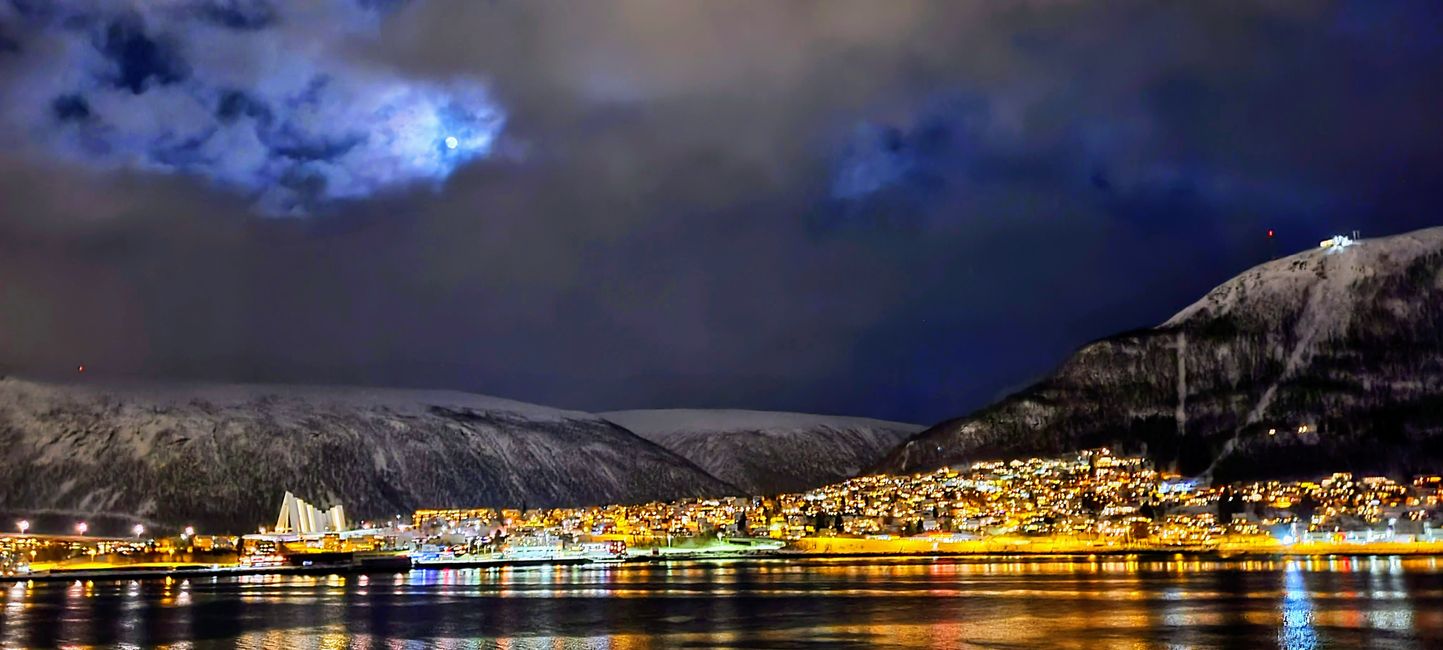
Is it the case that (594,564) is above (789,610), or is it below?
below

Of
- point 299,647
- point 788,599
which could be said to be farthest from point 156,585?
point 299,647

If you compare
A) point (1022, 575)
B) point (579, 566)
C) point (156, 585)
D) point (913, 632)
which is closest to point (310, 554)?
point (579, 566)

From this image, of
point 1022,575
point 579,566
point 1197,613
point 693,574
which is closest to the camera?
point 1197,613

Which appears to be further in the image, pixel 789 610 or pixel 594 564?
pixel 594 564

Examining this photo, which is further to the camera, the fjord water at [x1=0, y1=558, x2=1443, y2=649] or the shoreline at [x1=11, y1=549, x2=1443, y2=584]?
the shoreline at [x1=11, y1=549, x2=1443, y2=584]

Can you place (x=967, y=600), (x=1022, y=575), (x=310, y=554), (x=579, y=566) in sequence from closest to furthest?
(x=967, y=600) < (x=1022, y=575) < (x=579, y=566) < (x=310, y=554)

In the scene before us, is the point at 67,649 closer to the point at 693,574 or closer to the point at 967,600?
the point at 967,600

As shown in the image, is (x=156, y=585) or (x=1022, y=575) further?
(x=156, y=585)

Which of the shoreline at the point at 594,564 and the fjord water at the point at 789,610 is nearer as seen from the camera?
the fjord water at the point at 789,610
